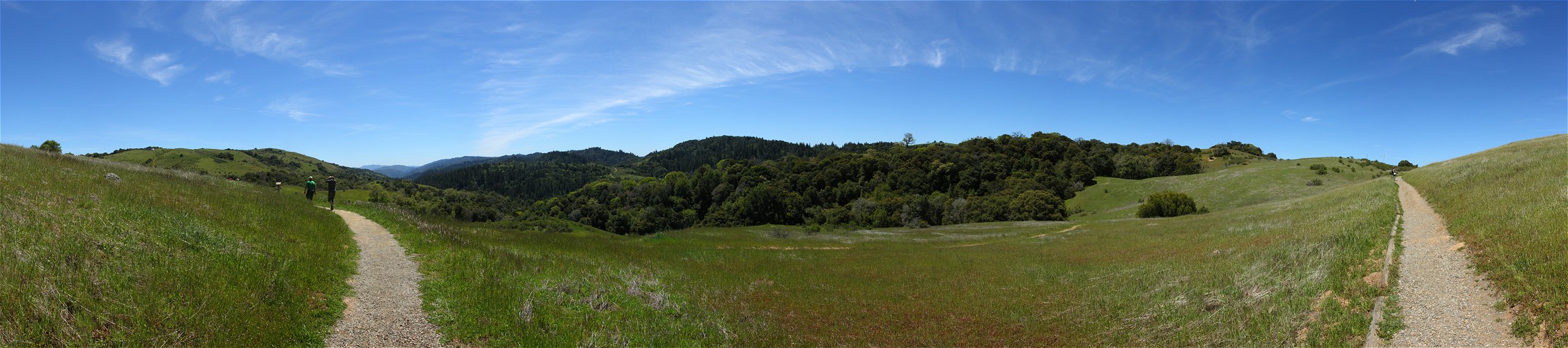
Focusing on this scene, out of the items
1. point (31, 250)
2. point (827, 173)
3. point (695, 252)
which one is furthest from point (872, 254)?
point (827, 173)

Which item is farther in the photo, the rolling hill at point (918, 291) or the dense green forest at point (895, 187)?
the dense green forest at point (895, 187)

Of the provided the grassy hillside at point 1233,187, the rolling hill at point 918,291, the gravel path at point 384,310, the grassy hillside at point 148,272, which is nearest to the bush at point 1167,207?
the grassy hillside at point 1233,187

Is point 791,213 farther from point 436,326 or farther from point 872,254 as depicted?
point 436,326

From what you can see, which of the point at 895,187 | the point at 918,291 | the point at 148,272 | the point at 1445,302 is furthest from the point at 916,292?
the point at 895,187

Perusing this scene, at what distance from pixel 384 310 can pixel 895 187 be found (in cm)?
11779

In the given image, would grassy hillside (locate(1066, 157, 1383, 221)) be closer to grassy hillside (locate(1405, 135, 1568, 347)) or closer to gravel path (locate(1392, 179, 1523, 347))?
grassy hillside (locate(1405, 135, 1568, 347))

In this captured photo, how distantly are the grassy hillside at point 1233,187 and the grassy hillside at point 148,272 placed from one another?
65187 millimetres

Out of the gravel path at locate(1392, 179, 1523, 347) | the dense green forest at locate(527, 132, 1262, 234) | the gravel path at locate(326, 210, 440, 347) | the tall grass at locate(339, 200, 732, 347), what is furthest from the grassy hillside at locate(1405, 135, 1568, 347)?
the dense green forest at locate(527, 132, 1262, 234)

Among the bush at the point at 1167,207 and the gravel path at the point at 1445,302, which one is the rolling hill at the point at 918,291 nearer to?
the gravel path at the point at 1445,302

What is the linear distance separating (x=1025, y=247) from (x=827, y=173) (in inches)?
4028

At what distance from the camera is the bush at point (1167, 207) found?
5584cm

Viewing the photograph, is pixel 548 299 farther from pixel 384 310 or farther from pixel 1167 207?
pixel 1167 207

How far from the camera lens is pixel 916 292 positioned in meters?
18.0

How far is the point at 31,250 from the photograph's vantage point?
7977 millimetres
